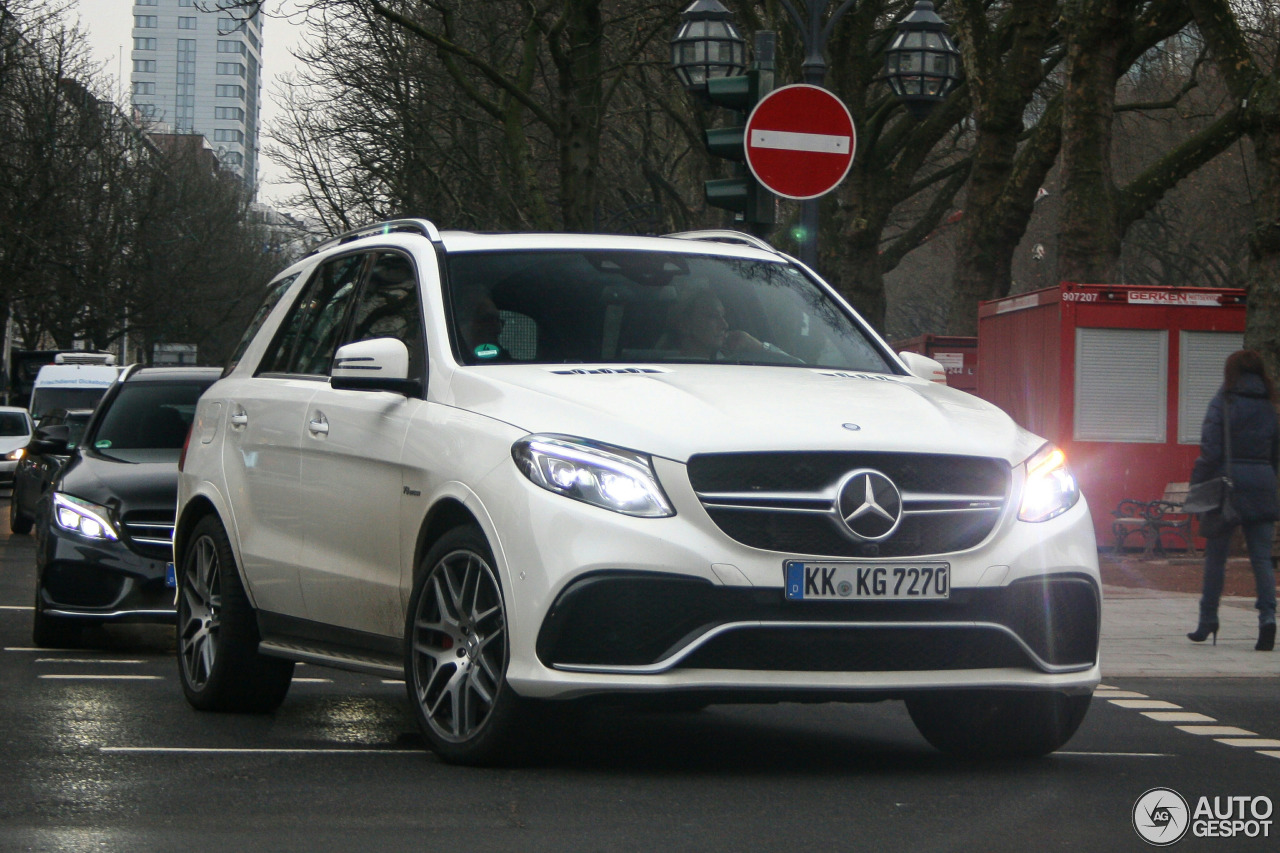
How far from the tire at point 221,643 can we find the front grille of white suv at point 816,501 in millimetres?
2738

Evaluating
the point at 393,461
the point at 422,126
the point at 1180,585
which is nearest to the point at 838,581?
the point at 393,461

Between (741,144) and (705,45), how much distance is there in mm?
3571

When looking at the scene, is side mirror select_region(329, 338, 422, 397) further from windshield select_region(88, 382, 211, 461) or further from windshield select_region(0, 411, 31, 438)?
windshield select_region(0, 411, 31, 438)

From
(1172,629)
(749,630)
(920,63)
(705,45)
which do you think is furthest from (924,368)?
(920,63)

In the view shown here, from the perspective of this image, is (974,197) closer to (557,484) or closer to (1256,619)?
(1256,619)

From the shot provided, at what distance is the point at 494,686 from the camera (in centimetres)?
590

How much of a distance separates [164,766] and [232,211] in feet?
248

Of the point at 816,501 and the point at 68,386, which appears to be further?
the point at 68,386

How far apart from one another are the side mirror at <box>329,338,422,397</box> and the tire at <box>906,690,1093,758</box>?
1913 millimetres

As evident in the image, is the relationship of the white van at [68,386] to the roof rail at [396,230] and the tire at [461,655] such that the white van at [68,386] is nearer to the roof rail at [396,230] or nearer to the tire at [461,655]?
the roof rail at [396,230]

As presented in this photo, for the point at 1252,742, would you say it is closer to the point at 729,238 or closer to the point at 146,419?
the point at 729,238

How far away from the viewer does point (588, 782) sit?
5922 millimetres

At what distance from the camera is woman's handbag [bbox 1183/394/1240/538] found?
1188cm

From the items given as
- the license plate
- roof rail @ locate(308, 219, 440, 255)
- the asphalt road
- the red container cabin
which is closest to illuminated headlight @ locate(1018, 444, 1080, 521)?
the license plate
